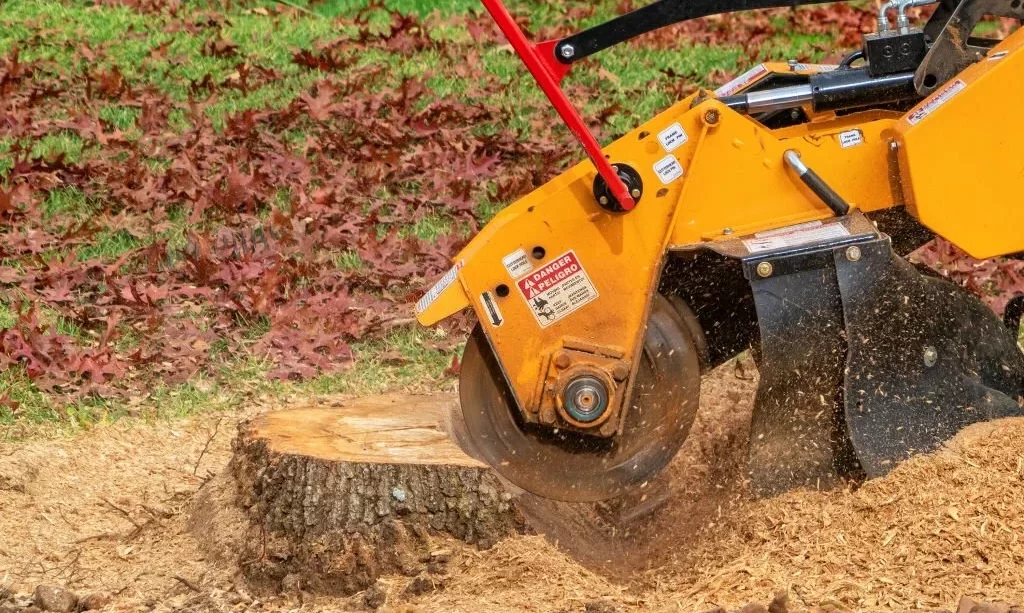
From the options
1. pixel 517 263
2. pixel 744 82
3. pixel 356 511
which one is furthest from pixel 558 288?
pixel 744 82

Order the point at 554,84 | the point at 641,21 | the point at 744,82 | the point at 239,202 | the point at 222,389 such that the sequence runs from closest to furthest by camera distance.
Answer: the point at 554,84, the point at 641,21, the point at 744,82, the point at 222,389, the point at 239,202

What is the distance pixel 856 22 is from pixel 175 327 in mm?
6054

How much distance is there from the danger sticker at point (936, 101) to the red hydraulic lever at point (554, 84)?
811 mm

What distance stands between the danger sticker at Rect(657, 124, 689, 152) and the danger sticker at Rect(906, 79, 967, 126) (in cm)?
63

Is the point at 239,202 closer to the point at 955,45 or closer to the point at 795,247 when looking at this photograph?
the point at 795,247

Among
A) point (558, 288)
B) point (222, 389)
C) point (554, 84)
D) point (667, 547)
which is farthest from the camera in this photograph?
point (222, 389)

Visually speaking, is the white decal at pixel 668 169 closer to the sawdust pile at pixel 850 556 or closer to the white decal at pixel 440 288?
the white decal at pixel 440 288

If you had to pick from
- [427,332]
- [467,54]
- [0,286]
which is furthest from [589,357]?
[467,54]

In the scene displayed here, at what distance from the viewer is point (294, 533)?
151 inches

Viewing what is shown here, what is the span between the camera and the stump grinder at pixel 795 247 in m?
3.58

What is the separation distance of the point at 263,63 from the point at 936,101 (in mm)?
5965

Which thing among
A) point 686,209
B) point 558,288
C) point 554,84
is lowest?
point 558,288

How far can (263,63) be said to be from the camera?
28.5 ft

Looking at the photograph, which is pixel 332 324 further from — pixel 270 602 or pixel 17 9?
pixel 17 9
